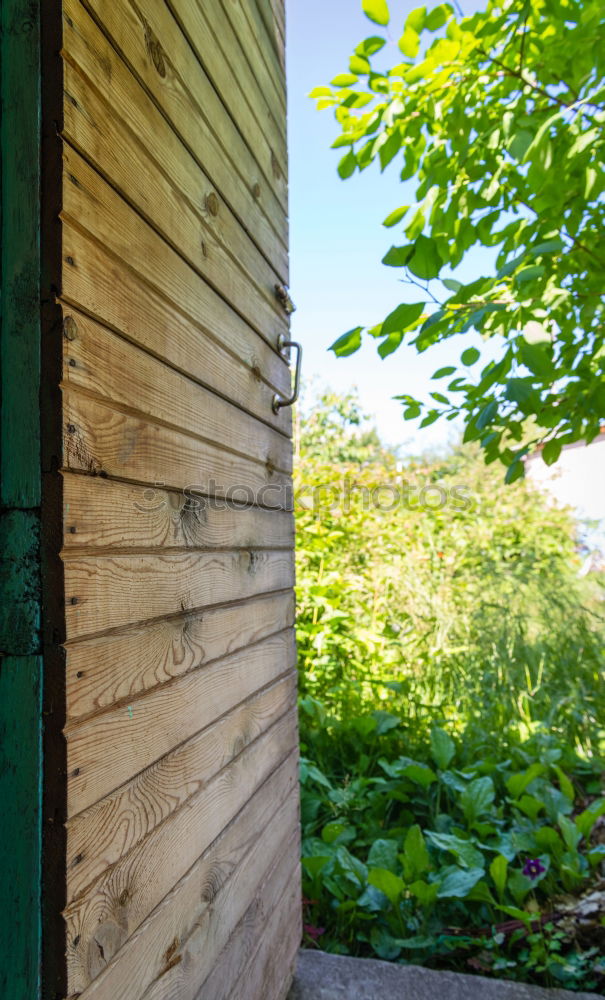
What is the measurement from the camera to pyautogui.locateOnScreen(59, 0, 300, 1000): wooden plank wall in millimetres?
664

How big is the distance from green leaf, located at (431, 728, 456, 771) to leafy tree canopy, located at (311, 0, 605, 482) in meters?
1.47

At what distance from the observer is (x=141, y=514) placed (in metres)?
0.81

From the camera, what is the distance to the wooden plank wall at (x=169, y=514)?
66 centimetres

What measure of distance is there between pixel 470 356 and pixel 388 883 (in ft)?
5.34

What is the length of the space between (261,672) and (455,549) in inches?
136

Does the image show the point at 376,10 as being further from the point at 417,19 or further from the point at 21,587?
the point at 21,587

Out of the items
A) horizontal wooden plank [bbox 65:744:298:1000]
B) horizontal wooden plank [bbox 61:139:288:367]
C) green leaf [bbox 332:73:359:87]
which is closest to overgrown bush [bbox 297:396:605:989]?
horizontal wooden plank [bbox 65:744:298:1000]

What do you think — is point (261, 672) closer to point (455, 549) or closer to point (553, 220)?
point (553, 220)

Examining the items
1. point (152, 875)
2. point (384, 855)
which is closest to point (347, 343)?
point (152, 875)

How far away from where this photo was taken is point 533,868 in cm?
199

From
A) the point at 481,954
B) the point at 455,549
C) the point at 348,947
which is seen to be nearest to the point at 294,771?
the point at 348,947

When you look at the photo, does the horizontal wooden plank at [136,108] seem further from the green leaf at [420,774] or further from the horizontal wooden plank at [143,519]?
the green leaf at [420,774]

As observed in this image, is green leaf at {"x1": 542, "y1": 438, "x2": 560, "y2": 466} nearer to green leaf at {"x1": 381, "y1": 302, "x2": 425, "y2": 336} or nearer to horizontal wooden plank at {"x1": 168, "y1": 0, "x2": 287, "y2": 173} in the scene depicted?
green leaf at {"x1": 381, "y1": 302, "x2": 425, "y2": 336}

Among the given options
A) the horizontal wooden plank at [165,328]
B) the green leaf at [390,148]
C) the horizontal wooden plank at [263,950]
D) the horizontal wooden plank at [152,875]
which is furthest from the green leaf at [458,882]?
the green leaf at [390,148]
